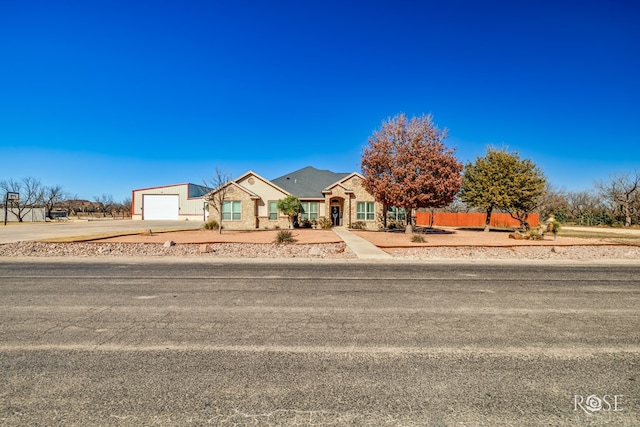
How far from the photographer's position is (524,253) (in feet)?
49.3

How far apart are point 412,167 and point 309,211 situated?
1177 cm

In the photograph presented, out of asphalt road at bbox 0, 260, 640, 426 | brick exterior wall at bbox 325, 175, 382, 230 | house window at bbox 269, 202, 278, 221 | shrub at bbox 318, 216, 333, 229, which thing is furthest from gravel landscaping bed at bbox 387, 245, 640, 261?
house window at bbox 269, 202, 278, 221

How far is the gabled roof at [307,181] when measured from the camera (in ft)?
108

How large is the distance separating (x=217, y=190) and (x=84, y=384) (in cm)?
2635

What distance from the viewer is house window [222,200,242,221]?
31.6 meters

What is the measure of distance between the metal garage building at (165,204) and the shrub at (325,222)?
114 feet

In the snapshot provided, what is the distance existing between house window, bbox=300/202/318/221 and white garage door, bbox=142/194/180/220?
119 ft

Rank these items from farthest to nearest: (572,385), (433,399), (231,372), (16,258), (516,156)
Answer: (516,156) → (16,258) → (231,372) → (572,385) → (433,399)

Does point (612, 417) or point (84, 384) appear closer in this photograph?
point (612, 417)

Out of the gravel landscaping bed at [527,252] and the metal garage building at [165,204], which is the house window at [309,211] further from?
the metal garage building at [165,204]

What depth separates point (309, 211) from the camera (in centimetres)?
3228

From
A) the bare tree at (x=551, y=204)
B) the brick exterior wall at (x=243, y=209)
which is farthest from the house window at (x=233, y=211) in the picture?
the bare tree at (x=551, y=204)

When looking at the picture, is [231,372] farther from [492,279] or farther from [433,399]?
[492,279]

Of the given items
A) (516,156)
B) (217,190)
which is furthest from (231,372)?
Result: (516,156)
